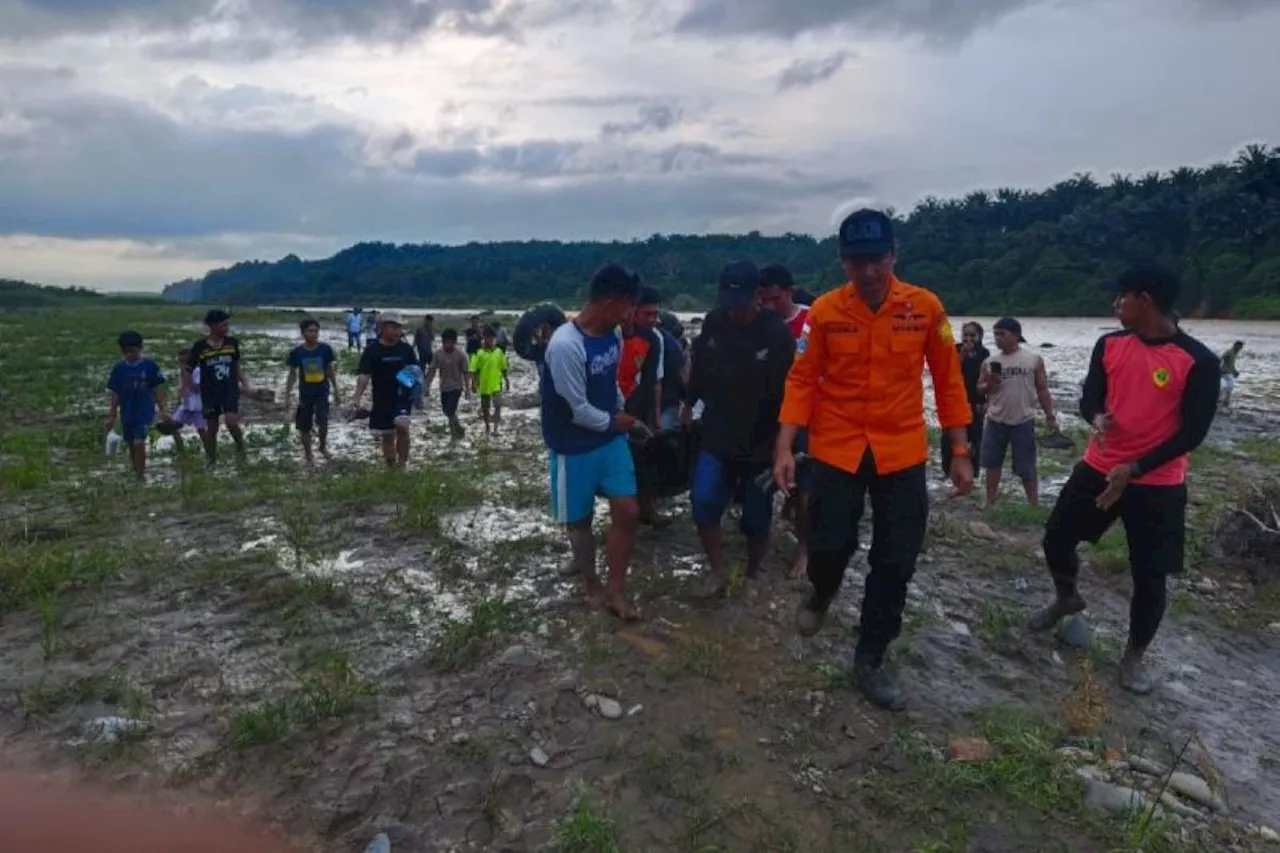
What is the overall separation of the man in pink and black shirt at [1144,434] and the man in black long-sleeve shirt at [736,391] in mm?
1482

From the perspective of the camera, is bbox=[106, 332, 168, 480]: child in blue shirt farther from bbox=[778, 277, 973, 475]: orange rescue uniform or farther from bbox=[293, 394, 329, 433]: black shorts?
bbox=[778, 277, 973, 475]: orange rescue uniform

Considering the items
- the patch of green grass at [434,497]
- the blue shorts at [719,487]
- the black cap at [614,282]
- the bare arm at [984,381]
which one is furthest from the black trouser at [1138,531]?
the patch of green grass at [434,497]

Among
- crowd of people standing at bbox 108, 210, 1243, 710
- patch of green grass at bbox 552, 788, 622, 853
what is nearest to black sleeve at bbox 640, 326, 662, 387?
crowd of people standing at bbox 108, 210, 1243, 710

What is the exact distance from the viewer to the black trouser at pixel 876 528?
3824 millimetres

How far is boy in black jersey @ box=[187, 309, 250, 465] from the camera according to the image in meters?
9.73

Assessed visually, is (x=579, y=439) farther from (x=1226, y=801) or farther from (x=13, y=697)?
(x=1226, y=801)

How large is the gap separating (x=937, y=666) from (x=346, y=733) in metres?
2.71

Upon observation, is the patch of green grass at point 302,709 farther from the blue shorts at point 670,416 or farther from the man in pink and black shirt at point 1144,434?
the man in pink and black shirt at point 1144,434

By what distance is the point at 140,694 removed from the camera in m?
4.23

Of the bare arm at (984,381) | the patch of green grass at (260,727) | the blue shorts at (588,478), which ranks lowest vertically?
the patch of green grass at (260,727)

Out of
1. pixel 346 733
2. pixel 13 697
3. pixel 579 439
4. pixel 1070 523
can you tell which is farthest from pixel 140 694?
pixel 1070 523

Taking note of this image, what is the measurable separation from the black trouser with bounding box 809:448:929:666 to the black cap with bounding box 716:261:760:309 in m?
1.18

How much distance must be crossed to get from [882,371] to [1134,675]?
211 centimetres

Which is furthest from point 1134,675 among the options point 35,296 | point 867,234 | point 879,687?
point 35,296
